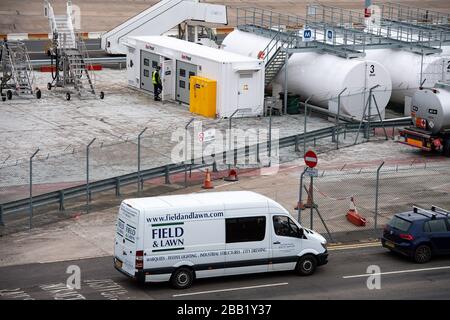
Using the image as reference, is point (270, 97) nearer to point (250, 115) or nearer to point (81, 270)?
point (250, 115)

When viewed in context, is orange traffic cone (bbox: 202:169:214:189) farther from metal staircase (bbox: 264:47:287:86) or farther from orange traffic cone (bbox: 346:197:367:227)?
metal staircase (bbox: 264:47:287:86)

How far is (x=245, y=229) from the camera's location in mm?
24312

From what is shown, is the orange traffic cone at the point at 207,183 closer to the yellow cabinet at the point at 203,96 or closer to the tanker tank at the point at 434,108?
the tanker tank at the point at 434,108

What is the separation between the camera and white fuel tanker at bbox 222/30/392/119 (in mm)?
42875

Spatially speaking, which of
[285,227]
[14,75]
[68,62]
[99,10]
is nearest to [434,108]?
[285,227]

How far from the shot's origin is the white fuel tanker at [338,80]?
42.9m

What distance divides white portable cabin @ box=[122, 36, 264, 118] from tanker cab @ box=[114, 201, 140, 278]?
19764mm

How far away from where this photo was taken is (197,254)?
23.8 meters

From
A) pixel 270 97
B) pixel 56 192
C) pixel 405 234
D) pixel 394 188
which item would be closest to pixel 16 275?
pixel 56 192

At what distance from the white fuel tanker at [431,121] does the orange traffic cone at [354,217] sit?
337 inches

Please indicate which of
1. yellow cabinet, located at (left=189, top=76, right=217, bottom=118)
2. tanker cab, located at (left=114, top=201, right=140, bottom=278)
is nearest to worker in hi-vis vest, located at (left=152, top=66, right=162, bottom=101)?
yellow cabinet, located at (left=189, top=76, right=217, bottom=118)

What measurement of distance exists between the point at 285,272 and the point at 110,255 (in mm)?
4571

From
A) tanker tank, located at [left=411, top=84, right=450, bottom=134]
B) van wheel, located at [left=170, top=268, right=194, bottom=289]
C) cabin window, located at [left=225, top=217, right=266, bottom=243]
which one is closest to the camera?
van wheel, located at [left=170, top=268, right=194, bottom=289]
